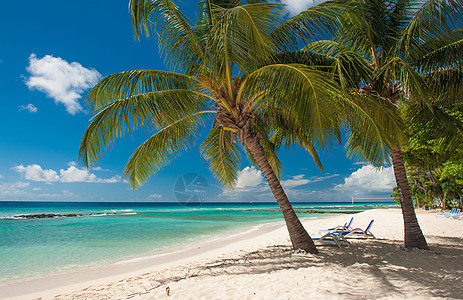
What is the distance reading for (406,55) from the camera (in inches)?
240

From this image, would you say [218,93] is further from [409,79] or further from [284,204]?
[409,79]

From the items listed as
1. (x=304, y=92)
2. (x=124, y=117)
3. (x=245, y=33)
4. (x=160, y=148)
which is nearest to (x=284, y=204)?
(x=304, y=92)

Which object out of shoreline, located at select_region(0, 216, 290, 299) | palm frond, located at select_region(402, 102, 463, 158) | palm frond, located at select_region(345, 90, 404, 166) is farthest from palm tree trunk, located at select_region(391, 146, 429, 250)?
shoreline, located at select_region(0, 216, 290, 299)

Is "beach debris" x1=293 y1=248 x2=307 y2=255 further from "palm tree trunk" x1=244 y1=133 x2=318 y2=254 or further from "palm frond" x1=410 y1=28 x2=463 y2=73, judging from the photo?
"palm frond" x1=410 y1=28 x2=463 y2=73

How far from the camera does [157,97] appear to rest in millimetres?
5633

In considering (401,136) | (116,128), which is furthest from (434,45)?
(116,128)

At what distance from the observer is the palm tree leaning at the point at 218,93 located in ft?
14.6

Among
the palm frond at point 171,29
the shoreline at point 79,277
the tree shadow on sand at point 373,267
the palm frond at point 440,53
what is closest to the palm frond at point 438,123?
the palm frond at point 440,53

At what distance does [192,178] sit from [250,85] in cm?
591

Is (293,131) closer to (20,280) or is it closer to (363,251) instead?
(363,251)

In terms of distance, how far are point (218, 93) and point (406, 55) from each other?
4.33 metres

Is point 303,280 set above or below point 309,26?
below

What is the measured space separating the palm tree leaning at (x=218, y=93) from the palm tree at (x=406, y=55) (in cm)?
103

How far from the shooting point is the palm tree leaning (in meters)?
4.45
